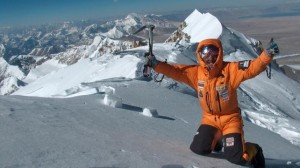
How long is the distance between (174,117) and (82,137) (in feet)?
11.0

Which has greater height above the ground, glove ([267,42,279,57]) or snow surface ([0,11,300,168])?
glove ([267,42,279,57])

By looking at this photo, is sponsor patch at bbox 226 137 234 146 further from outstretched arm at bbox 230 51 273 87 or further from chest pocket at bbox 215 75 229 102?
outstretched arm at bbox 230 51 273 87

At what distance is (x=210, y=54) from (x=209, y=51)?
0.13 ft

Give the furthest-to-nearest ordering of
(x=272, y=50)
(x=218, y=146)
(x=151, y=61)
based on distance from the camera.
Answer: (x=151, y=61) < (x=218, y=146) < (x=272, y=50)

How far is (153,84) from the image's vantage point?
11172 millimetres

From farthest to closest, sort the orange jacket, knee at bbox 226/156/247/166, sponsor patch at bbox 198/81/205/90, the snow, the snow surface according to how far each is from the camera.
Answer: the snow → sponsor patch at bbox 198/81/205/90 → the orange jacket → knee at bbox 226/156/247/166 → the snow surface

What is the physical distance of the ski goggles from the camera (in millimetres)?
5137

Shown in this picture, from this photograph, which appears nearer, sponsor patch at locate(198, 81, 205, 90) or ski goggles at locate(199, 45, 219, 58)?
ski goggles at locate(199, 45, 219, 58)

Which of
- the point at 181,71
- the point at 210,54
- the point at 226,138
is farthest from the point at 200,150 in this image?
the point at 210,54

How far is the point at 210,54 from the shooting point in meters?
5.16

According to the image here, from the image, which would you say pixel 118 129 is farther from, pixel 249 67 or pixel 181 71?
pixel 249 67

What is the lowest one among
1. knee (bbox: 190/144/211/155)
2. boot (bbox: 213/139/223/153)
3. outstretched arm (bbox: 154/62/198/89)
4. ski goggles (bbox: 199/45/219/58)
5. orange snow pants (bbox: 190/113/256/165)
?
boot (bbox: 213/139/223/153)

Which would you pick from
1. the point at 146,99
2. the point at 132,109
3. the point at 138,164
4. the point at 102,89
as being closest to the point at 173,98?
the point at 146,99

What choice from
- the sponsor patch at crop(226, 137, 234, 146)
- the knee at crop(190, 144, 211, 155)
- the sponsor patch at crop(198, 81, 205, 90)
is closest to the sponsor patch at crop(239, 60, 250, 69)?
the sponsor patch at crop(198, 81, 205, 90)
